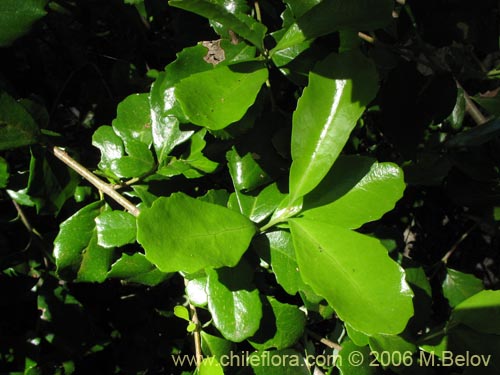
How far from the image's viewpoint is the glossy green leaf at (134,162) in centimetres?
94

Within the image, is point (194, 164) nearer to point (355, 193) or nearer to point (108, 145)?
point (108, 145)

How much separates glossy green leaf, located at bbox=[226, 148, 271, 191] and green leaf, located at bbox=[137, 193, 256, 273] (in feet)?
0.49

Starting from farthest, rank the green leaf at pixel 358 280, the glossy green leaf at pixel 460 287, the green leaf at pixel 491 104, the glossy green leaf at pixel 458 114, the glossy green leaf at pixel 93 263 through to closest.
A: 1. the glossy green leaf at pixel 460 287
2. the glossy green leaf at pixel 458 114
3. the green leaf at pixel 491 104
4. the glossy green leaf at pixel 93 263
5. the green leaf at pixel 358 280

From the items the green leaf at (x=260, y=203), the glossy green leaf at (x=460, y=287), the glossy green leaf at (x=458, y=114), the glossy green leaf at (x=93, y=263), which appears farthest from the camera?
the glossy green leaf at (x=460, y=287)

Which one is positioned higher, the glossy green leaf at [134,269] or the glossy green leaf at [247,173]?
the glossy green leaf at [247,173]

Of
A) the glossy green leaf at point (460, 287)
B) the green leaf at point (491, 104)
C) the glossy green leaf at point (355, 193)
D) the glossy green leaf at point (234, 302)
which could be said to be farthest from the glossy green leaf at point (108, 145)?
the glossy green leaf at point (460, 287)

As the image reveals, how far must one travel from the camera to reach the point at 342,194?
768 mm

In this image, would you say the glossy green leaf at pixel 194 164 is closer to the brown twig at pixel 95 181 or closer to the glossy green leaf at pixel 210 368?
the brown twig at pixel 95 181

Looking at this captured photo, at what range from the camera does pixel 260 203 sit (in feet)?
2.91

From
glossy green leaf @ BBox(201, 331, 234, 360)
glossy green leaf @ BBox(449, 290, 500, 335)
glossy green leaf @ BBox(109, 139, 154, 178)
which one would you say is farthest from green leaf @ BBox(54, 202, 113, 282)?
glossy green leaf @ BBox(449, 290, 500, 335)

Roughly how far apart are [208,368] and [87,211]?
0.41 metres

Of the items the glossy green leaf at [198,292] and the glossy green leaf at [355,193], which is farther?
the glossy green leaf at [198,292]

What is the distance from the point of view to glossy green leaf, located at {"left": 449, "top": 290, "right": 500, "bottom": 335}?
2.82 feet

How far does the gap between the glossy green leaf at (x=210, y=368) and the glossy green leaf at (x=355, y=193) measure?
0.31 metres
